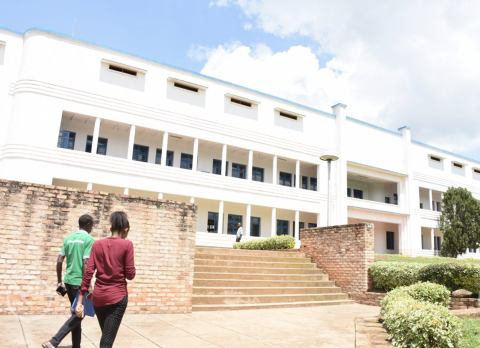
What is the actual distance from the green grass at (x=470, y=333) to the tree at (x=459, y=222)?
85.1ft

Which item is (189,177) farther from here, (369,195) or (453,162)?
(453,162)

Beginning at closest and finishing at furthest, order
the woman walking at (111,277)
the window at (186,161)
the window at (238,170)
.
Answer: the woman walking at (111,277)
the window at (186,161)
the window at (238,170)

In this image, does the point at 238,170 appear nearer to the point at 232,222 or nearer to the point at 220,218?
the point at 232,222

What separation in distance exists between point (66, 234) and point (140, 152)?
15.4m

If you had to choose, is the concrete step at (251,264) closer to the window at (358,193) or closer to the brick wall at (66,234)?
the brick wall at (66,234)

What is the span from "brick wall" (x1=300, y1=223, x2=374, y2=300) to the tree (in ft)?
71.1

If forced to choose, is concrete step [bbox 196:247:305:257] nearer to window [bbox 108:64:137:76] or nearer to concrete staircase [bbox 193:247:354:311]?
concrete staircase [bbox 193:247:354:311]

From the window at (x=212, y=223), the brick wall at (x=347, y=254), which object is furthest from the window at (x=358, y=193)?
the brick wall at (x=347, y=254)

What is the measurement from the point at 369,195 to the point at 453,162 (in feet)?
30.6

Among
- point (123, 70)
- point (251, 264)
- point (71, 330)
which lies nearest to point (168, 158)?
point (123, 70)

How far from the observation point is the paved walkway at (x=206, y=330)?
5691 mm

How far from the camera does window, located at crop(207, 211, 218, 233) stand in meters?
23.8

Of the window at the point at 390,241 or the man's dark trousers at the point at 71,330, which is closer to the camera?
the man's dark trousers at the point at 71,330

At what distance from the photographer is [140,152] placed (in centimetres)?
2288
